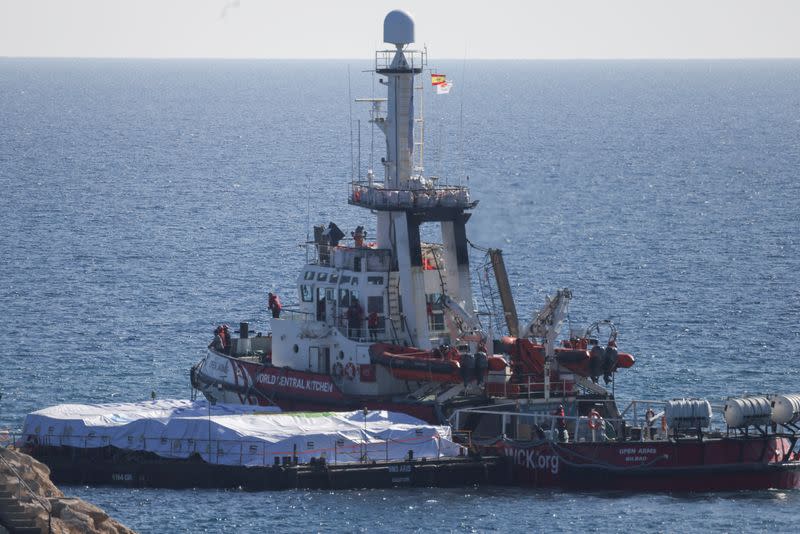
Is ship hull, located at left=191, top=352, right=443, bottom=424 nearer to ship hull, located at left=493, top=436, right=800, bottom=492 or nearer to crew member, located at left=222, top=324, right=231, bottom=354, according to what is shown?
crew member, located at left=222, top=324, right=231, bottom=354

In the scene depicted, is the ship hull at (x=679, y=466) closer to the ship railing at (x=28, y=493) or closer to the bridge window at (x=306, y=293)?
the bridge window at (x=306, y=293)

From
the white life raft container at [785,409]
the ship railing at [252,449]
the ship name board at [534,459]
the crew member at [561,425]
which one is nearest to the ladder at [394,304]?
the ship railing at [252,449]

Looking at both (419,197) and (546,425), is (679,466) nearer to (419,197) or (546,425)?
(546,425)

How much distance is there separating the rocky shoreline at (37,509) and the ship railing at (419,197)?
891 inches

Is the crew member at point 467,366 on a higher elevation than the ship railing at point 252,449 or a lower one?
higher

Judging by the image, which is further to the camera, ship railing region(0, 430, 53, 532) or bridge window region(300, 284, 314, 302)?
bridge window region(300, 284, 314, 302)

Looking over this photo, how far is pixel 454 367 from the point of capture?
7225cm

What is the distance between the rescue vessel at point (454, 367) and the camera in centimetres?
6919

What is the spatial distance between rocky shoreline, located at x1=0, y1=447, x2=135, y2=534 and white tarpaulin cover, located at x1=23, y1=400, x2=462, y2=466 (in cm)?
1247

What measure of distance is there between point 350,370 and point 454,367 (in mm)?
5602

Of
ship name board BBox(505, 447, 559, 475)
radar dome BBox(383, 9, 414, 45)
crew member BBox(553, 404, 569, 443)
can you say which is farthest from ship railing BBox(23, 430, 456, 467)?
radar dome BBox(383, 9, 414, 45)

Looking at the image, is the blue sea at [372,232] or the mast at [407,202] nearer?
the blue sea at [372,232]

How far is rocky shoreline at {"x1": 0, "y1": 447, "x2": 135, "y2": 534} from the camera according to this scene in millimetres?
53219

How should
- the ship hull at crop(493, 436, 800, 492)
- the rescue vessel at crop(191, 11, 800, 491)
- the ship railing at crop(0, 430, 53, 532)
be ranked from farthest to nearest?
the rescue vessel at crop(191, 11, 800, 491) → the ship hull at crop(493, 436, 800, 492) → the ship railing at crop(0, 430, 53, 532)
